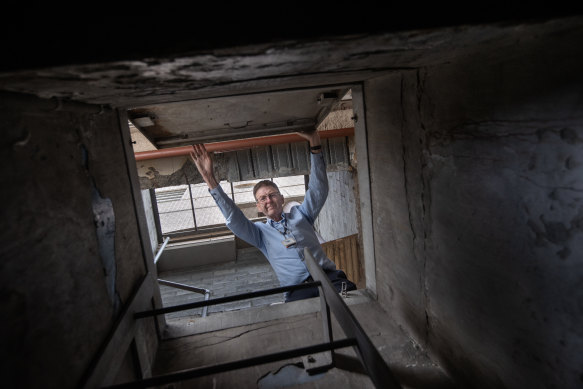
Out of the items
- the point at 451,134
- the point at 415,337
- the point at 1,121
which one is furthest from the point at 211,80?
the point at 415,337

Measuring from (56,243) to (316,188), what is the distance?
107 inches

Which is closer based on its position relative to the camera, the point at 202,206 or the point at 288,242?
the point at 288,242

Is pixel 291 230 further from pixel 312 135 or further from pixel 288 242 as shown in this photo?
pixel 312 135

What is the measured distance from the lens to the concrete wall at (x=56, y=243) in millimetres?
858

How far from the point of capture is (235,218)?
3.47 meters

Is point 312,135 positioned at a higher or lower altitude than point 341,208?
higher

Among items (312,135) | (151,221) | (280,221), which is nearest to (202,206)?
(151,221)

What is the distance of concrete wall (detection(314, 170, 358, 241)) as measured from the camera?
560cm

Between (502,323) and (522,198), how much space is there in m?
0.51

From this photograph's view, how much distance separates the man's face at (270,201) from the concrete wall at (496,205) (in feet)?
6.87

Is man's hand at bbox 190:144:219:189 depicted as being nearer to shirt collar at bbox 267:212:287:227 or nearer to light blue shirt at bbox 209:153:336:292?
light blue shirt at bbox 209:153:336:292

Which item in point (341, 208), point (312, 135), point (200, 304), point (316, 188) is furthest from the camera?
point (341, 208)

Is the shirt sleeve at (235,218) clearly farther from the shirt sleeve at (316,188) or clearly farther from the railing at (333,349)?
the railing at (333,349)

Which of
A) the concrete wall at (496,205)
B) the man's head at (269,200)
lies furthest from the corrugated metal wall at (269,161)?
the concrete wall at (496,205)
